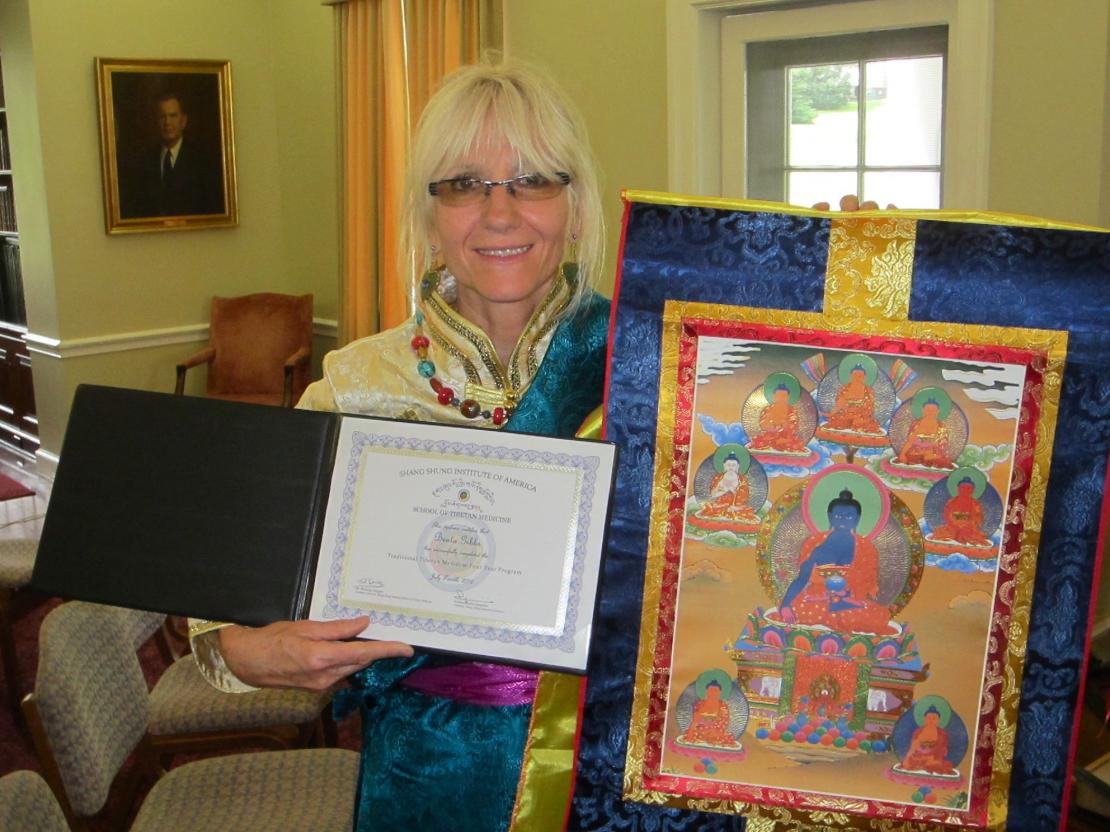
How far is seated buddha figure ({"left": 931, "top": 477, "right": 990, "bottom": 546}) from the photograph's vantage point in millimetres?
1314

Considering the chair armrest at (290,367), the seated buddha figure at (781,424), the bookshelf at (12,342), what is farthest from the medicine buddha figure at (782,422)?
the bookshelf at (12,342)

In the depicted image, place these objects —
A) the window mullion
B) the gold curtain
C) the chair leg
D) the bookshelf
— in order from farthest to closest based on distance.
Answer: the bookshelf
the gold curtain
the window mullion
the chair leg

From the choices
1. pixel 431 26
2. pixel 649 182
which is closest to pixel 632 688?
pixel 649 182

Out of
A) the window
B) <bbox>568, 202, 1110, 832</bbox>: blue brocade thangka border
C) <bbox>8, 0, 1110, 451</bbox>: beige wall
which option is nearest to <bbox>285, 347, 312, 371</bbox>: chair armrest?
<bbox>8, 0, 1110, 451</bbox>: beige wall

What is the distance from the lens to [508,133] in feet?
5.45

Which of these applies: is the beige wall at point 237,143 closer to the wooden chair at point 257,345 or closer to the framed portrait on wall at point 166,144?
the framed portrait on wall at point 166,144

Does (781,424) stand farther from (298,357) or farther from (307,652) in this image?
(298,357)

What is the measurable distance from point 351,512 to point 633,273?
0.45 m

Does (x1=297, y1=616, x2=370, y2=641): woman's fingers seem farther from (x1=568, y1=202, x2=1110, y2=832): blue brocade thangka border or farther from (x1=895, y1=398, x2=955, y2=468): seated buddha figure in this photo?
(x1=895, y1=398, x2=955, y2=468): seated buddha figure

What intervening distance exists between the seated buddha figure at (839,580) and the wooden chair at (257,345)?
544 cm

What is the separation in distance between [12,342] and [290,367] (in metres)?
2.08

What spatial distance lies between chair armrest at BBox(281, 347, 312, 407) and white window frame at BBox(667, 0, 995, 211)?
265 cm

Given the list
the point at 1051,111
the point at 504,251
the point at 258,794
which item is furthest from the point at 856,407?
the point at 1051,111

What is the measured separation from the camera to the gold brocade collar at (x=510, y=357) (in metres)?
1.75
